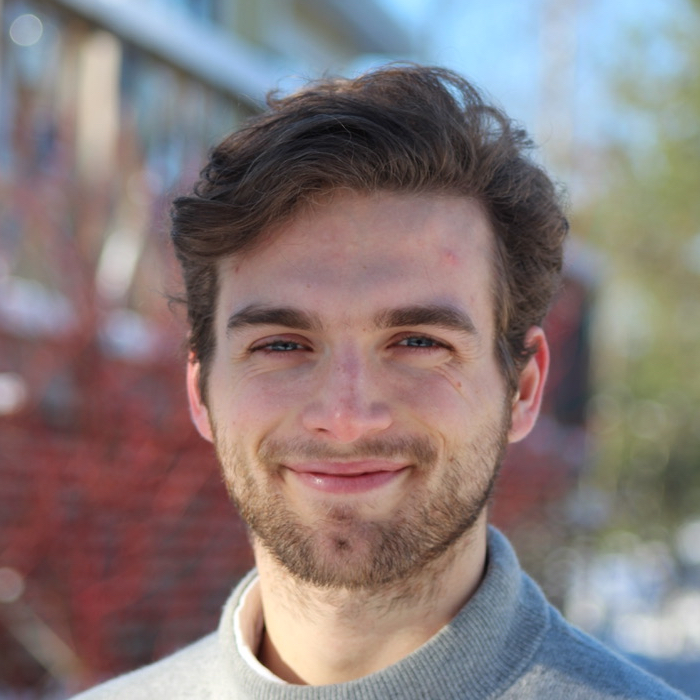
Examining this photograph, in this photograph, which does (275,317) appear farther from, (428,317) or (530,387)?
(530,387)

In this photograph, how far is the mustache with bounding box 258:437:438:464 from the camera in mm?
1818

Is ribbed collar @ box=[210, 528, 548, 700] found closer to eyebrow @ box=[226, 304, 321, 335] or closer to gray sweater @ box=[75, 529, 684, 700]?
gray sweater @ box=[75, 529, 684, 700]

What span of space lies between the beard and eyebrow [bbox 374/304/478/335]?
0.20 m

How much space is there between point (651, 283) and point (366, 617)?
18.6 m

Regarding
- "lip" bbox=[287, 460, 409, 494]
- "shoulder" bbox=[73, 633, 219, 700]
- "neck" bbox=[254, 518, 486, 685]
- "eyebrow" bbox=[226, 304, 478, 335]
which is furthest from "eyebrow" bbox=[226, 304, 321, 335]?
"shoulder" bbox=[73, 633, 219, 700]

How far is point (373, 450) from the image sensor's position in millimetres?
1818

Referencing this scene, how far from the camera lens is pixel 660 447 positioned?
12891 mm

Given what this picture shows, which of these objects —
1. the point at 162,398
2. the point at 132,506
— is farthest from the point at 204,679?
the point at 162,398

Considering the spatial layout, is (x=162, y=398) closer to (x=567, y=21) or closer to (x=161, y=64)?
(x=161, y=64)

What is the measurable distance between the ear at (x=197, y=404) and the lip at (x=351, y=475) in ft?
1.25

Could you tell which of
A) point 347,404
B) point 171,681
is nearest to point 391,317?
point 347,404

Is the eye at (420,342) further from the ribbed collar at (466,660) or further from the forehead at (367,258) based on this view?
the ribbed collar at (466,660)

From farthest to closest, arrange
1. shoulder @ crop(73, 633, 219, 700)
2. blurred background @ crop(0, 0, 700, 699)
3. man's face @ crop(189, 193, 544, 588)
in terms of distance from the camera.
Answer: blurred background @ crop(0, 0, 700, 699) → shoulder @ crop(73, 633, 219, 700) → man's face @ crop(189, 193, 544, 588)

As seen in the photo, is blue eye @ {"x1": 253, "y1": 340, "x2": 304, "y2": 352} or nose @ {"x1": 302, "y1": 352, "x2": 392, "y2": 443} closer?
nose @ {"x1": 302, "y1": 352, "x2": 392, "y2": 443}
